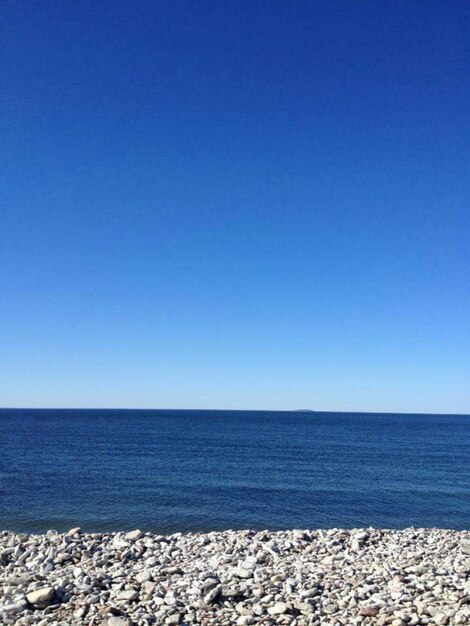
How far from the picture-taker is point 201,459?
53.2 metres

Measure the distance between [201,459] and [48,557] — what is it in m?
40.9

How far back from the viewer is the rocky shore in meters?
10.1

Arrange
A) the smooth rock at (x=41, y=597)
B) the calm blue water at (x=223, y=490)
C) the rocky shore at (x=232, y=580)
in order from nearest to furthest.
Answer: the rocky shore at (x=232, y=580) → the smooth rock at (x=41, y=597) → the calm blue water at (x=223, y=490)

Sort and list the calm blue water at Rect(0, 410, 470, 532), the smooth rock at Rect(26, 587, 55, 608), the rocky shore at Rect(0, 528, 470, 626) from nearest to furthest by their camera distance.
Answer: the rocky shore at Rect(0, 528, 470, 626) → the smooth rock at Rect(26, 587, 55, 608) → the calm blue water at Rect(0, 410, 470, 532)

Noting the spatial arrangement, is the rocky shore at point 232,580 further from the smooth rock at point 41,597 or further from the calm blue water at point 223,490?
the calm blue water at point 223,490

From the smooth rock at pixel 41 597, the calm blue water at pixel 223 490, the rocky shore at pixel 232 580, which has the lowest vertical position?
the calm blue water at pixel 223 490

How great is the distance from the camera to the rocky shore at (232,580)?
10078 millimetres

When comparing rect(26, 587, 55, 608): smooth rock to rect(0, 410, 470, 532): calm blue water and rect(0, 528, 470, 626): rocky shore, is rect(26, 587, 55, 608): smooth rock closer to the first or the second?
rect(0, 528, 470, 626): rocky shore

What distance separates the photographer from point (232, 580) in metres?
11.9

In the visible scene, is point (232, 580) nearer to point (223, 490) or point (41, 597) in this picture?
point (41, 597)

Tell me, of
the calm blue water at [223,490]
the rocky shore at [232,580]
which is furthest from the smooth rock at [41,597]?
the calm blue water at [223,490]

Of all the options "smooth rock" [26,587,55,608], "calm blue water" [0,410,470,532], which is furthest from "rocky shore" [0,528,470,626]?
"calm blue water" [0,410,470,532]

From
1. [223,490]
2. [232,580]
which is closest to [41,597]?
[232,580]

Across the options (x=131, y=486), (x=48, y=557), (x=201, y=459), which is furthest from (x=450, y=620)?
(x=201, y=459)
